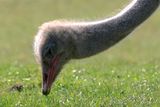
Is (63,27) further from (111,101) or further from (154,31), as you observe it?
(154,31)

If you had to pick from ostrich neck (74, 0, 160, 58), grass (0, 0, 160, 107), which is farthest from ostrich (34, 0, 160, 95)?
grass (0, 0, 160, 107)

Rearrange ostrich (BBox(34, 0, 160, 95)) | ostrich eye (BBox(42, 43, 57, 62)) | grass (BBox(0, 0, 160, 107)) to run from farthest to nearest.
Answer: grass (BBox(0, 0, 160, 107)) < ostrich (BBox(34, 0, 160, 95)) < ostrich eye (BBox(42, 43, 57, 62))

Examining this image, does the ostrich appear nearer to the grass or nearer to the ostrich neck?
the ostrich neck

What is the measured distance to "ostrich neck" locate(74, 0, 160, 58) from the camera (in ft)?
23.7

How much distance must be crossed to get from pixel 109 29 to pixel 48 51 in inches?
30.7

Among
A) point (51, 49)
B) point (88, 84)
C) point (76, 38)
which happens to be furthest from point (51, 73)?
point (88, 84)

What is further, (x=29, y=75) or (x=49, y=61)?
(x=29, y=75)

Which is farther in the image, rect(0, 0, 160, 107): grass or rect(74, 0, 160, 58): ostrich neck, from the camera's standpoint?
rect(0, 0, 160, 107): grass

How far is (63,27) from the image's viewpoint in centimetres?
740

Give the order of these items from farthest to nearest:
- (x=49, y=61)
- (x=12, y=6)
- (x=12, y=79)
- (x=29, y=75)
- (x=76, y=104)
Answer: (x=12, y=6), (x=29, y=75), (x=12, y=79), (x=76, y=104), (x=49, y=61)

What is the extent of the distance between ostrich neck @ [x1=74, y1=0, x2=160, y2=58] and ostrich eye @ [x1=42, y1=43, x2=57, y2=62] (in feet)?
0.86

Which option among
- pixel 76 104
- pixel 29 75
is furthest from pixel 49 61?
pixel 29 75

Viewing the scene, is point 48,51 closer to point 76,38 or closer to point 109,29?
point 76,38

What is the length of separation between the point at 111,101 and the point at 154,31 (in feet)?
77.5
